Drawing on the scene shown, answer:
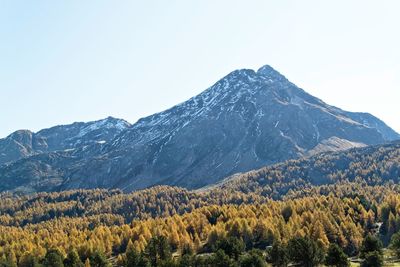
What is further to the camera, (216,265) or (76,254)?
(76,254)

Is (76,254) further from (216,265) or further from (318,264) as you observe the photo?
(318,264)

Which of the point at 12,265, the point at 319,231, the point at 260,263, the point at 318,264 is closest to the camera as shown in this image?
the point at 260,263

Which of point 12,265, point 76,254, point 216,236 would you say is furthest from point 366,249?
point 12,265

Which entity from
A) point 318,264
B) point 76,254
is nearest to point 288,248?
point 318,264

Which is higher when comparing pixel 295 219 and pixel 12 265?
pixel 295 219

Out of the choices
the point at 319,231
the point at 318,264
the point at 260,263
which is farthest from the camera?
the point at 319,231

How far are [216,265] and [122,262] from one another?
54.8 m

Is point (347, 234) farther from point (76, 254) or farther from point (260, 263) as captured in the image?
point (76, 254)

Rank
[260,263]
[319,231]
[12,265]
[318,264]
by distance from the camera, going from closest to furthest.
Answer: [260,263] < [318,264] < [319,231] < [12,265]

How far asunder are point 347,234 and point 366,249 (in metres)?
37.5

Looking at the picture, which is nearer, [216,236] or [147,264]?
[147,264]

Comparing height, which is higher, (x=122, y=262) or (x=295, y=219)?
(x=295, y=219)

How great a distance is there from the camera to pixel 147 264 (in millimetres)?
158500

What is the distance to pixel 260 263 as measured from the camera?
142 m
